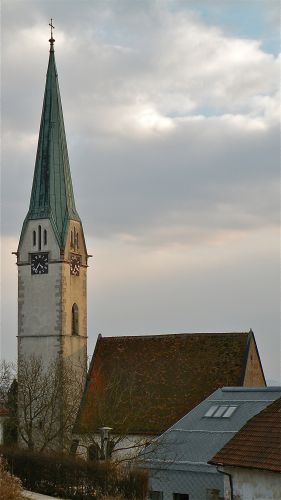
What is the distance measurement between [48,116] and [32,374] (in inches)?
584

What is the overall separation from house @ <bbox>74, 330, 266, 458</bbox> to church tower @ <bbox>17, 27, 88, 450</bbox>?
2.16 metres

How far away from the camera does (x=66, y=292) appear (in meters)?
43.6

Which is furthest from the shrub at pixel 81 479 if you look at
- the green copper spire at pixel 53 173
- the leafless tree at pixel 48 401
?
the green copper spire at pixel 53 173

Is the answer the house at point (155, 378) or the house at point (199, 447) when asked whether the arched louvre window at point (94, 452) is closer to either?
the house at point (199, 447)

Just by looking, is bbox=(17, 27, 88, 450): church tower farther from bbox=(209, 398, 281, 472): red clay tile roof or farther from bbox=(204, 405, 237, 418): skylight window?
bbox=(209, 398, 281, 472): red clay tile roof

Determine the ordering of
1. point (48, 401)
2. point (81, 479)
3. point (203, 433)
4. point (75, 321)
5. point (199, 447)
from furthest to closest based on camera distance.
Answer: point (75, 321) < point (48, 401) < point (203, 433) < point (199, 447) < point (81, 479)

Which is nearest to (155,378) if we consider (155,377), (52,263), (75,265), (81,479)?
(155,377)

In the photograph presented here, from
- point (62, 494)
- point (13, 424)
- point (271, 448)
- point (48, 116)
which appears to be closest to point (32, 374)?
point (13, 424)

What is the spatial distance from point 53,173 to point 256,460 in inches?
1038

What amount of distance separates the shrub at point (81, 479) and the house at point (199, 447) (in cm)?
514

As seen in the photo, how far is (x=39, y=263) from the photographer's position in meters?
44.2

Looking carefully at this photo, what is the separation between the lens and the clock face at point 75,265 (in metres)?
44.5

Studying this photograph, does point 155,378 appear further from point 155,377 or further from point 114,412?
point 114,412

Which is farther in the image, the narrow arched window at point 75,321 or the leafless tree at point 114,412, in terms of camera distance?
the narrow arched window at point 75,321
